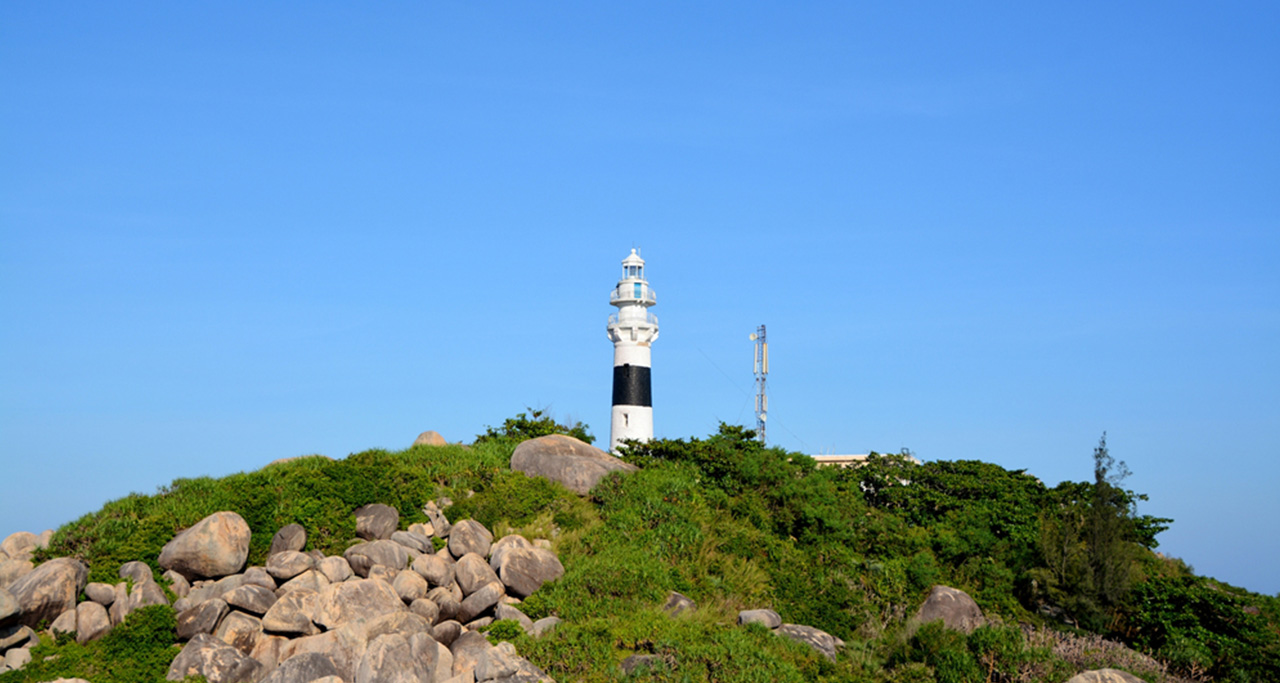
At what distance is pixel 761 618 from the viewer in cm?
1992

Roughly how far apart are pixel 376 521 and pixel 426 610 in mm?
3766

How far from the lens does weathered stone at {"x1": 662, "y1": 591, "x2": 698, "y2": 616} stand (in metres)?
19.8

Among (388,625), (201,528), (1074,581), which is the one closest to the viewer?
(388,625)

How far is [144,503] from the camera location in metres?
22.4

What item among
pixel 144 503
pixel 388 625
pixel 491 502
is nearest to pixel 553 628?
pixel 388 625

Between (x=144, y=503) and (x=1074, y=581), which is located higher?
(x=144, y=503)

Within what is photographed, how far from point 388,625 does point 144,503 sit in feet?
28.0

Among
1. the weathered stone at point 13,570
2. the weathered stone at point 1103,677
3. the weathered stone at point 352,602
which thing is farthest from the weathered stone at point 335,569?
the weathered stone at point 1103,677

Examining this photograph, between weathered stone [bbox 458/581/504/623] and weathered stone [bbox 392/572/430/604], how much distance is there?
949 millimetres

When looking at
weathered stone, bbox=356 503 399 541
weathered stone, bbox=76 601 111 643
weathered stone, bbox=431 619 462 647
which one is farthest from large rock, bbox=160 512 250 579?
weathered stone, bbox=431 619 462 647

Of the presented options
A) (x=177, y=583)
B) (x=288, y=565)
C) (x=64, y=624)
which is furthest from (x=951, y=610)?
(x=64, y=624)

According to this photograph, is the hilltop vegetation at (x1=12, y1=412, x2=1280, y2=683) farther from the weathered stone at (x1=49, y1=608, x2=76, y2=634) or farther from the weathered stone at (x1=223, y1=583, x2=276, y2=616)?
the weathered stone at (x1=223, y1=583, x2=276, y2=616)

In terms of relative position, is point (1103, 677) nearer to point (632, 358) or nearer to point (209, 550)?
point (209, 550)

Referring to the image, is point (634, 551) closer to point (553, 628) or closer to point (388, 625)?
point (553, 628)
